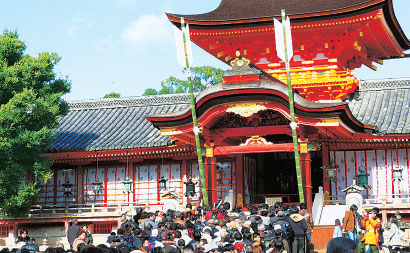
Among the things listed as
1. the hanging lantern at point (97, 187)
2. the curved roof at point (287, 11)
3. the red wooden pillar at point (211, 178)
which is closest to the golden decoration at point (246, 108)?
the red wooden pillar at point (211, 178)

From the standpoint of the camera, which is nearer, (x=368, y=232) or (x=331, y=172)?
(x=368, y=232)

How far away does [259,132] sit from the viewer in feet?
88.8

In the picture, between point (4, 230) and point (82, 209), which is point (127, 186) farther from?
point (4, 230)

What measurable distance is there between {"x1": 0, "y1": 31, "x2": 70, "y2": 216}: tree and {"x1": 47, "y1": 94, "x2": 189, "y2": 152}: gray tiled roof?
105 inches

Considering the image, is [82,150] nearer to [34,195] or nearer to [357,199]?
[34,195]

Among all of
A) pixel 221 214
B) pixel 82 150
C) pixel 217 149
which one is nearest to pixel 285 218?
pixel 221 214

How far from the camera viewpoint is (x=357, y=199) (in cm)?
2422

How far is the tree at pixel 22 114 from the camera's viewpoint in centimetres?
2770

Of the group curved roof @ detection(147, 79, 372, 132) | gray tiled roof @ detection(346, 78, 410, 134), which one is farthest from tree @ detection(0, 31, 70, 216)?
gray tiled roof @ detection(346, 78, 410, 134)

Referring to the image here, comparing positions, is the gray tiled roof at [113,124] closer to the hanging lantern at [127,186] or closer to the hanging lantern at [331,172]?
the hanging lantern at [127,186]

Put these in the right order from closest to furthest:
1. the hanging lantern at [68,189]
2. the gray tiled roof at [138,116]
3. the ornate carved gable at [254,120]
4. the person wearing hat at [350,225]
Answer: the person wearing hat at [350,225] → the ornate carved gable at [254,120] → the gray tiled roof at [138,116] → the hanging lantern at [68,189]

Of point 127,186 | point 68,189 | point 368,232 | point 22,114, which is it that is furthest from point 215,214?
point 68,189

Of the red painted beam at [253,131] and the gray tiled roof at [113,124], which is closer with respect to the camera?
the red painted beam at [253,131]

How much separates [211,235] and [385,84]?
17213 millimetres
